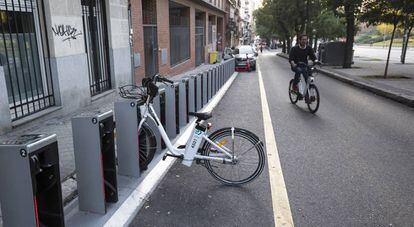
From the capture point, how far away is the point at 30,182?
7.84ft

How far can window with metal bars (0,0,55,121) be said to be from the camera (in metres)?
6.08

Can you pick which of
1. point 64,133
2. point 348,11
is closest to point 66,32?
point 64,133

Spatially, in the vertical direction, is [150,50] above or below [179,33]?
below

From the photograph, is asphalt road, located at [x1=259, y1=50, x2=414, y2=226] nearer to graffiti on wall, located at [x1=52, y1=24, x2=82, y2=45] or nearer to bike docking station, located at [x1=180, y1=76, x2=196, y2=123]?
bike docking station, located at [x1=180, y1=76, x2=196, y2=123]

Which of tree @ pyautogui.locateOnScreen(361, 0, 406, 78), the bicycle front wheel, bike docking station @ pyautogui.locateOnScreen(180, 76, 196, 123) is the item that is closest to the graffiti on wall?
bike docking station @ pyautogui.locateOnScreen(180, 76, 196, 123)

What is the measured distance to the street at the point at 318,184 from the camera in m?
3.43

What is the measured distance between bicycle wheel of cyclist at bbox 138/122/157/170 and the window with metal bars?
2.90 metres

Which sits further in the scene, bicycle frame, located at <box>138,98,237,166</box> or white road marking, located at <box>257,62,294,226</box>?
bicycle frame, located at <box>138,98,237,166</box>

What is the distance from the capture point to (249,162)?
414 centimetres

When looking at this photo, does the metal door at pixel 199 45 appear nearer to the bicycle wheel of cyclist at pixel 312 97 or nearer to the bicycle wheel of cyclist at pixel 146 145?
the bicycle wheel of cyclist at pixel 312 97

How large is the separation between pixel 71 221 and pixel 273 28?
1975 inches

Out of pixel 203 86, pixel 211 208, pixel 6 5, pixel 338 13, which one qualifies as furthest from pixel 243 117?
pixel 338 13

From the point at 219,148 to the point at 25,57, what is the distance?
14.9ft

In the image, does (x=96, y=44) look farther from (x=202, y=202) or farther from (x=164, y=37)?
(x=202, y=202)
